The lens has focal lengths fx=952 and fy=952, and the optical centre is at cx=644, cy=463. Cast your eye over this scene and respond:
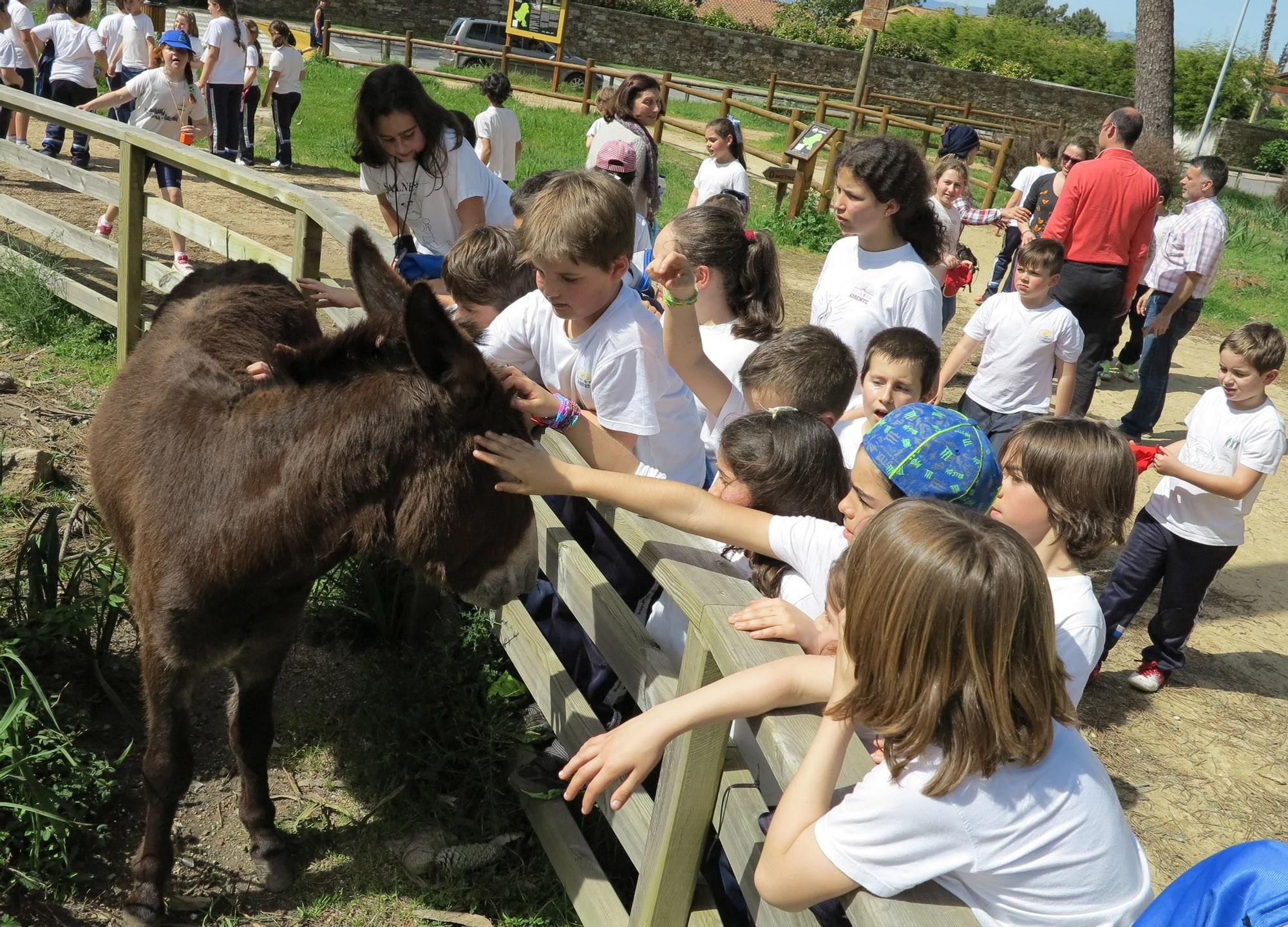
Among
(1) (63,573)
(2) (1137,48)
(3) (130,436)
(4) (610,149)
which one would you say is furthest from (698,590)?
(2) (1137,48)

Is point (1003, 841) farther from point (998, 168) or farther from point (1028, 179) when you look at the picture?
point (998, 168)

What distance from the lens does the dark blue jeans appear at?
7738 mm

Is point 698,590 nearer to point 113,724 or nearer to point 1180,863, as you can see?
point 113,724

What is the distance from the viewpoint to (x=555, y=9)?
3144cm

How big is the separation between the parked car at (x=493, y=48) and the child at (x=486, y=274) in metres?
23.0

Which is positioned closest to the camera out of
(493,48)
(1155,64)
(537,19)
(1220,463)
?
(1220,463)

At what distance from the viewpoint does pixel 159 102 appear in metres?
8.45

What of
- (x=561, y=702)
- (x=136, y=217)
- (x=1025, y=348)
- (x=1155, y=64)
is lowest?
(x=561, y=702)

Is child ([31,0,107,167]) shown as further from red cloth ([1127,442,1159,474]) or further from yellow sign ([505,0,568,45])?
yellow sign ([505,0,568,45])

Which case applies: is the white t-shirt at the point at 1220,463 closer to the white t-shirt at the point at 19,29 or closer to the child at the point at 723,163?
the child at the point at 723,163

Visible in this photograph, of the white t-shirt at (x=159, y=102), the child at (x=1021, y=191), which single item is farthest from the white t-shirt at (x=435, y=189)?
the child at (x=1021, y=191)

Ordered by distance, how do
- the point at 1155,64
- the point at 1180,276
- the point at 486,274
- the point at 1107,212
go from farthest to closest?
the point at 1155,64, the point at 1180,276, the point at 1107,212, the point at 486,274

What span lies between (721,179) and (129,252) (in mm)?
4305

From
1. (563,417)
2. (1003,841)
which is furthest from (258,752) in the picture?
(1003,841)
